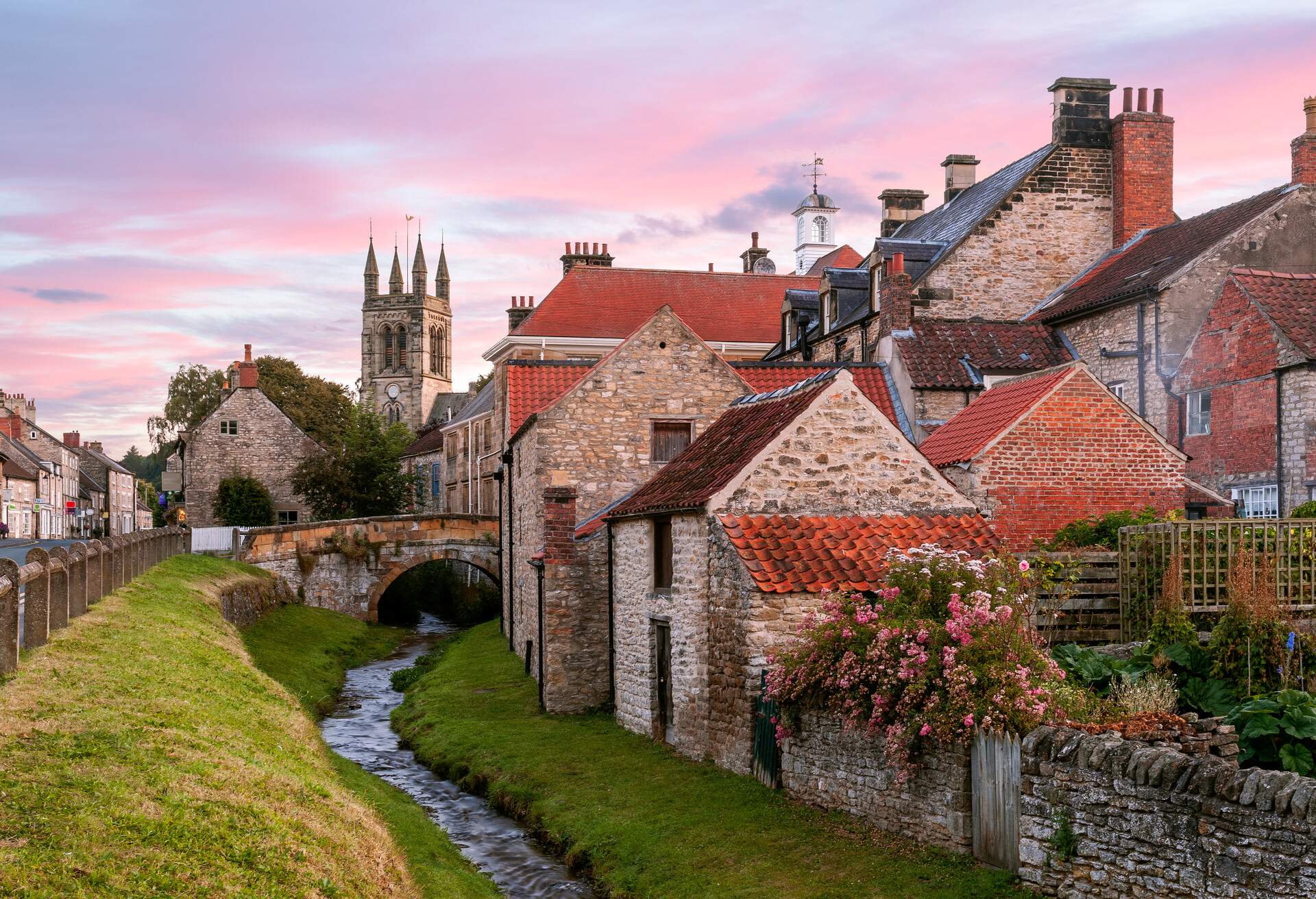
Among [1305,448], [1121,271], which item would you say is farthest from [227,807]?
[1121,271]

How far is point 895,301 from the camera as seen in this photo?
3011cm

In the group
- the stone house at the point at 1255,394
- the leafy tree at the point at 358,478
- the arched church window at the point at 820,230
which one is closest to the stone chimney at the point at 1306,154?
the stone house at the point at 1255,394

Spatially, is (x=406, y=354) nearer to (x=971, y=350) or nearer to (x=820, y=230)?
(x=820, y=230)

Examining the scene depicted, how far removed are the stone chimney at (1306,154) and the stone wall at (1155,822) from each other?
Result: 22.3 m

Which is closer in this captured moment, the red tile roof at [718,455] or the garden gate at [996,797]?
the garden gate at [996,797]

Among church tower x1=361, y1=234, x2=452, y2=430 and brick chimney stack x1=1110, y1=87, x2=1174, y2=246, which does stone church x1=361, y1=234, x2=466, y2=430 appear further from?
brick chimney stack x1=1110, y1=87, x2=1174, y2=246

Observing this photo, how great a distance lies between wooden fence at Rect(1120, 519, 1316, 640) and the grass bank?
8885mm

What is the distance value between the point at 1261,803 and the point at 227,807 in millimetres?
8412

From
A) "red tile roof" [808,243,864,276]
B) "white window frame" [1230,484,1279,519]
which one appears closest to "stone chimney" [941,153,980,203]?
"red tile roof" [808,243,864,276]

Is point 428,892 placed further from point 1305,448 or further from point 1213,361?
point 1213,361

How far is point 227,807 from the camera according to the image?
11125mm

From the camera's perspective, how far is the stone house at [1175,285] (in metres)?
26.5

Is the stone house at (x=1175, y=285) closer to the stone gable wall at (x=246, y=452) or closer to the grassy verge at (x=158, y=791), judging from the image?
the grassy verge at (x=158, y=791)

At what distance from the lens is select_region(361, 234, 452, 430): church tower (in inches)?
4670
